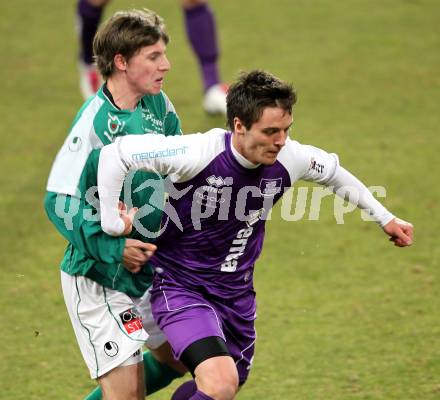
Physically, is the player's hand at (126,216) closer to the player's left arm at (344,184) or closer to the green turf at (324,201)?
the player's left arm at (344,184)

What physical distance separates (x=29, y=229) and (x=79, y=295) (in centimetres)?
298

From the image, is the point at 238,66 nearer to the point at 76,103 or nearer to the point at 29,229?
the point at 76,103

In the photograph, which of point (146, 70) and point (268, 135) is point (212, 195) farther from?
point (146, 70)

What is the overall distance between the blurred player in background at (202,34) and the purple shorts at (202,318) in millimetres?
4671

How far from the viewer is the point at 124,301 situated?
13.2 ft

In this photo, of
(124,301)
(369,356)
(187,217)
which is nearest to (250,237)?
(187,217)

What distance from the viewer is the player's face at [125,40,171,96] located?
407 centimetres

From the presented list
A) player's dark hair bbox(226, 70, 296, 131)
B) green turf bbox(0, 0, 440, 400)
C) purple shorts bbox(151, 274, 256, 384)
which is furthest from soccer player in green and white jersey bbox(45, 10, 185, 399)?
green turf bbox(0, 0, 440, 400)

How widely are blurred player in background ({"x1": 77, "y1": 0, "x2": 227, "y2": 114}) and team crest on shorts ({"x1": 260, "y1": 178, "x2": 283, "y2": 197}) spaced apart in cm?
463

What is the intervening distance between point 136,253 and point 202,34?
5.18 meters

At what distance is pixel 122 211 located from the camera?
3865mm

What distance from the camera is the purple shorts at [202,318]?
384 cm

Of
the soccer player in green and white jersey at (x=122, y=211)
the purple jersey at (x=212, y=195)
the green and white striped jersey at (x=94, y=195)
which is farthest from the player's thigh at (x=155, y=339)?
the purple jersey at (x=212, y=195)

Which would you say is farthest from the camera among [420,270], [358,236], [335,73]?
[335,73]
